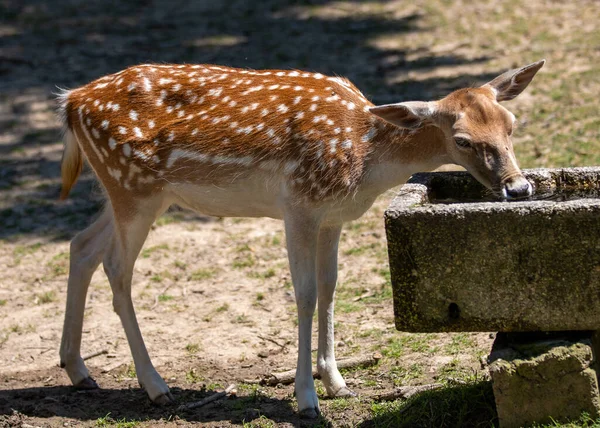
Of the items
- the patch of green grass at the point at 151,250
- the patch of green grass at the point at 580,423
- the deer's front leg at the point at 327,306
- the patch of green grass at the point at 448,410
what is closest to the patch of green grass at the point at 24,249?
the patch of green grass at the point at 151,250

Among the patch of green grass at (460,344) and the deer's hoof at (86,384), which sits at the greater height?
the patch of green grass at (460,344)

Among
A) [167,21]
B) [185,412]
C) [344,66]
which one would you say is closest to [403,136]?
[185,412]

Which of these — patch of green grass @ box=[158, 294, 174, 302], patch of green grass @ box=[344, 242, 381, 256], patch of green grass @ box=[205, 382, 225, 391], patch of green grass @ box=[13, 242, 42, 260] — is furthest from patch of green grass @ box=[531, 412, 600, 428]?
patch of green grass @ box=[13, 242, 42, 260]

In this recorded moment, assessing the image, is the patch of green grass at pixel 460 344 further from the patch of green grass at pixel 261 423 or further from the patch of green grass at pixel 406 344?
the patch of green grass at pixel 261 423

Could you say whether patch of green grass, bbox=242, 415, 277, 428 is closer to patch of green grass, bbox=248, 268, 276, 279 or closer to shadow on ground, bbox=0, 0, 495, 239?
patch of green grass, bbox=248, 268, 276, 279

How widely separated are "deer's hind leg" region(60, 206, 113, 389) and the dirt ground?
16cm

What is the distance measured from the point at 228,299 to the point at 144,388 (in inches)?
58.6

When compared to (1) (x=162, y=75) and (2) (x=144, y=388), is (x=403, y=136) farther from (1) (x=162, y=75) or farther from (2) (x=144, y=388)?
(2) (x=144, y=388)

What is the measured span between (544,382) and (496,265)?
1.96 ft

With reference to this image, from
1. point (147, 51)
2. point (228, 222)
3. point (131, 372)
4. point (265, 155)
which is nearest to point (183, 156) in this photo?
point (265, 155)

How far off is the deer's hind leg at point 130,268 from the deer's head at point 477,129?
170 cm

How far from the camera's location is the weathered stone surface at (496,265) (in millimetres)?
4309

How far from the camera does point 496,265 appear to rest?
4402mm

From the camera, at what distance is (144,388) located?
19.2ft
